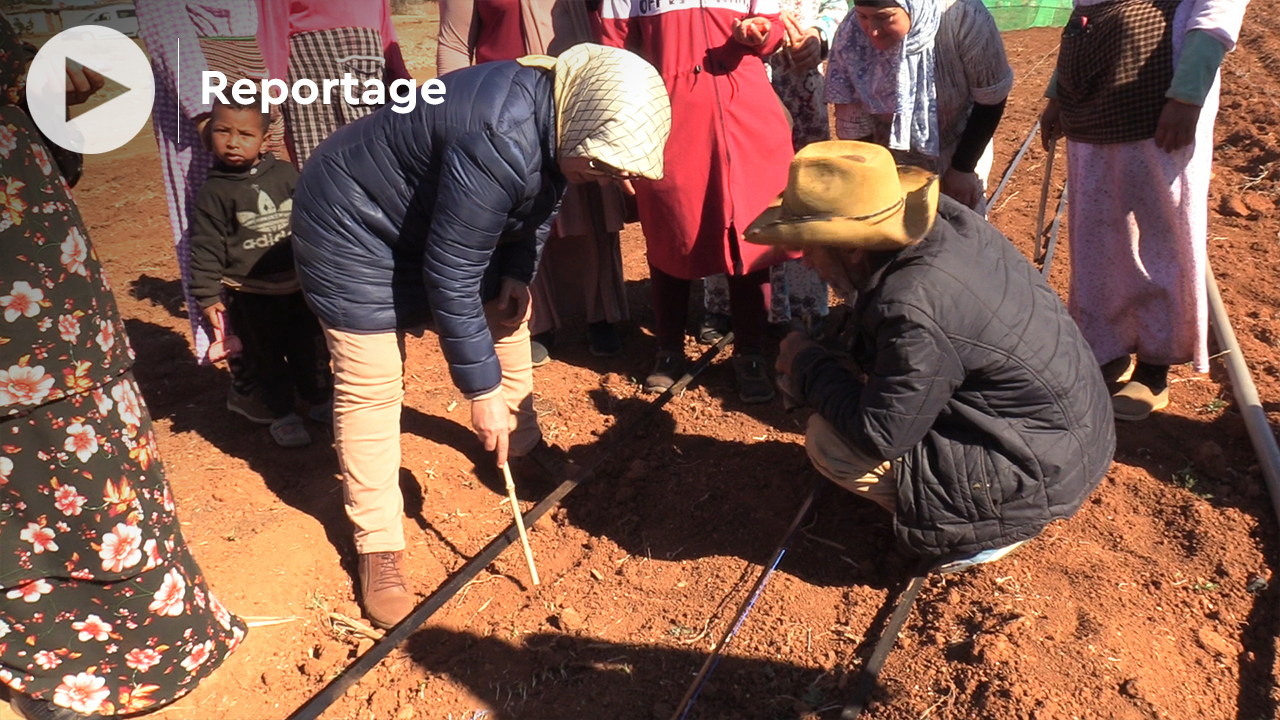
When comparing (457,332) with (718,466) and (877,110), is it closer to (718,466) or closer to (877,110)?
(718,466)

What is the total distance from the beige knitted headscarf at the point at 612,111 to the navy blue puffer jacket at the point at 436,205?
7cm

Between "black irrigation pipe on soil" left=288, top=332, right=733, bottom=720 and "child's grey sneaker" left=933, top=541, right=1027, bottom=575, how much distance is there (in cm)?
143

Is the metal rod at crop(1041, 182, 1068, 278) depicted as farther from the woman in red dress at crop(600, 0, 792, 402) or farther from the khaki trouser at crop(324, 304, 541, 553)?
the khaki trouser at crop(324, 304, 541, 553)

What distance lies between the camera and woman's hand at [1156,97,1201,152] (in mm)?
3320

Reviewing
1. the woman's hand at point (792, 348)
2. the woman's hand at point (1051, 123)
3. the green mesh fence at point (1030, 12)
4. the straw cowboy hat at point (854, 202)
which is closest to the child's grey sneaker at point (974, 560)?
the woman's hand at point (792, 348)

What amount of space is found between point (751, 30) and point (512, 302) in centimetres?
142

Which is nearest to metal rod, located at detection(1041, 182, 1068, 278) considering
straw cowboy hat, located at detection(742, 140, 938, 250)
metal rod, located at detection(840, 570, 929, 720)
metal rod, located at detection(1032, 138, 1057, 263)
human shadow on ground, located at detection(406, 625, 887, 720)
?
metal rod, located at detection(1032, 138, 1057, 263)

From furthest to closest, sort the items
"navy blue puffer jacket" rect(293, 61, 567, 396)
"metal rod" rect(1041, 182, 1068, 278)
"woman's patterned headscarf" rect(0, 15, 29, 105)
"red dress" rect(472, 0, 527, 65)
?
"metal rod" rect(1041, 182, 1068, 278)
"red dress" rect(472, 0, 527, 65)
"navy blue puffer jacket" rect(293, 61, 567, 396)
"woman's patterned headscarf" rect(0, 15, 29, 105)

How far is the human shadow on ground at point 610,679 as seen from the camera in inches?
112

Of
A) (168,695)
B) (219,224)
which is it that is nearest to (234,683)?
(168,695)

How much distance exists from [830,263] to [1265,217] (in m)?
4.34

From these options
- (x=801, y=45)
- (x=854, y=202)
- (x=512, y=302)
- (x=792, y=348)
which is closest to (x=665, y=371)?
(x=512, y=302)

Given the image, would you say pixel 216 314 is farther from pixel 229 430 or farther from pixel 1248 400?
pixel 1248 400

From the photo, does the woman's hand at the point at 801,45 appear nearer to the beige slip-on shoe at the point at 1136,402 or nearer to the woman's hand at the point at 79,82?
the beige slip-on shoe at the point at 1136,402
